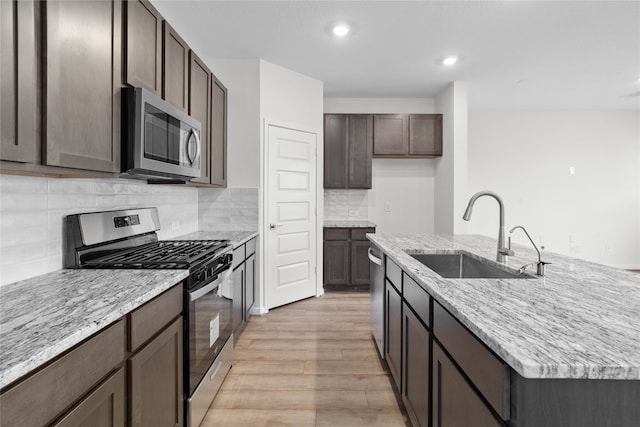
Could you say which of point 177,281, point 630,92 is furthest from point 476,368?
point 630,92

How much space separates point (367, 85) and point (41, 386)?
4.25m

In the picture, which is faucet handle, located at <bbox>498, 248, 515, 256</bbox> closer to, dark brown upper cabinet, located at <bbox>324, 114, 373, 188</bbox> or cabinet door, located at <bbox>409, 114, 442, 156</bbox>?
dark brown upper cabinet, located at <bbox>324, 114, 373, 188</bbox>

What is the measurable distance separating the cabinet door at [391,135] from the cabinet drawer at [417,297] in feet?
10.4

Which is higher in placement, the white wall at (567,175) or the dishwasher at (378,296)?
the white wall at (567,175)

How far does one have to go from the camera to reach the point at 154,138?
5.57 ft

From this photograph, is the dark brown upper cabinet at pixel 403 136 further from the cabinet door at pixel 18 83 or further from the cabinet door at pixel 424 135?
the cabinet door at pixel 18 83

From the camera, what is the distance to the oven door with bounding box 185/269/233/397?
152 cm

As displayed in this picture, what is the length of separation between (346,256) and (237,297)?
1999 millimetres

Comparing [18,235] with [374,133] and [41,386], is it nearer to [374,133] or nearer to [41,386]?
[41,386]

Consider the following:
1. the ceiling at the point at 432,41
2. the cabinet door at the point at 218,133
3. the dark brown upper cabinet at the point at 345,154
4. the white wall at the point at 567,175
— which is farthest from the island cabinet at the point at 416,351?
the white wall at the point at 567,175

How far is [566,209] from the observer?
540cm

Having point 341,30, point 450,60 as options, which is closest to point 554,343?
point 341,30

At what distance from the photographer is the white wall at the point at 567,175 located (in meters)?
5.35

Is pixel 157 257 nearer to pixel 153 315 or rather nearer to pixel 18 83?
pixel 153 315
